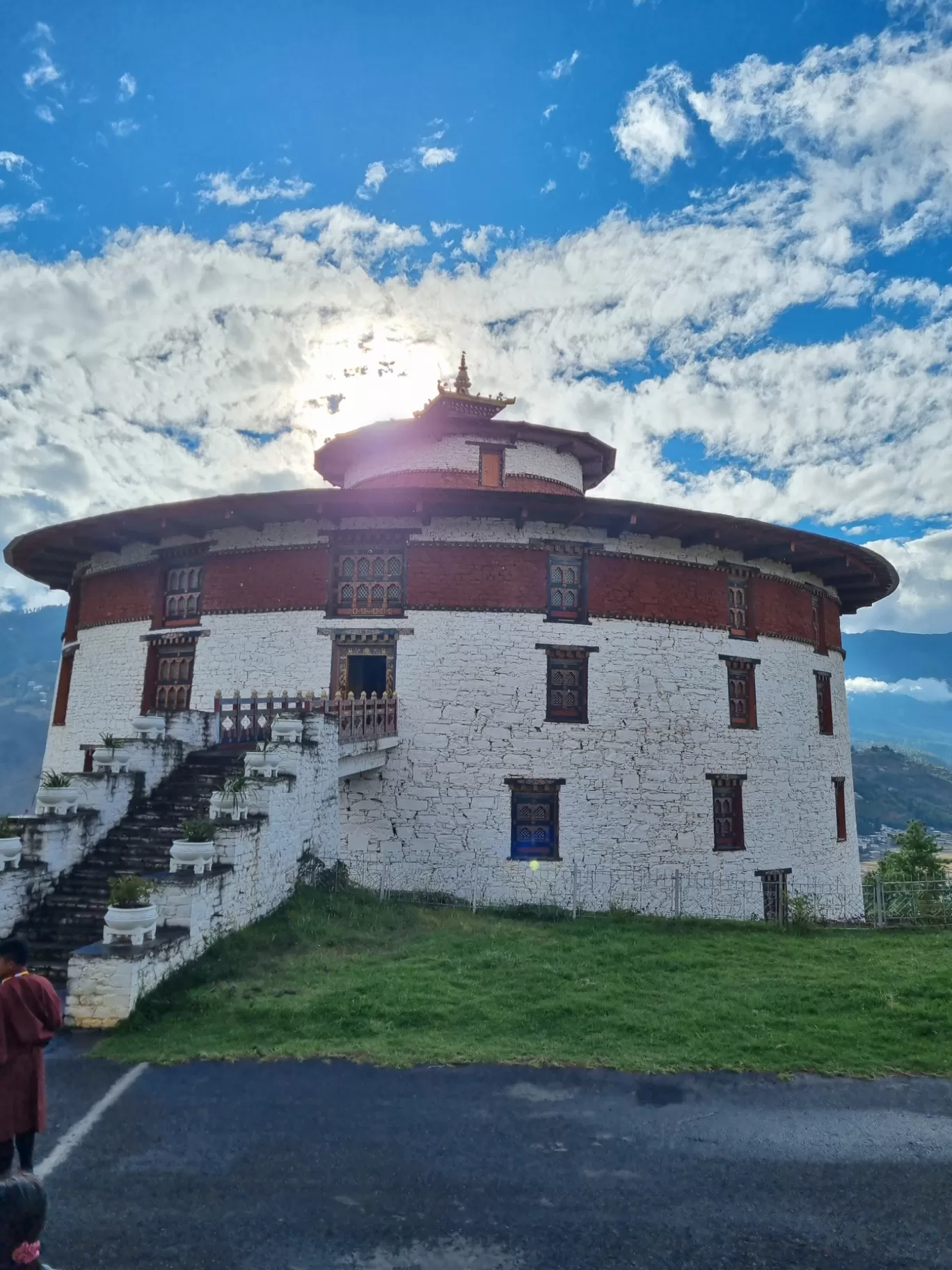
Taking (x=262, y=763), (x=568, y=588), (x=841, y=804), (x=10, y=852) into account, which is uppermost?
(x=568, y=588)

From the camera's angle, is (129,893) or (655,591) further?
(655,591)

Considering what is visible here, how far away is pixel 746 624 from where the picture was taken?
66.5ft

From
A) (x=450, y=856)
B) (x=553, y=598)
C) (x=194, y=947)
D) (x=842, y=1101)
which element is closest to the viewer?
(x=842, y=1101)

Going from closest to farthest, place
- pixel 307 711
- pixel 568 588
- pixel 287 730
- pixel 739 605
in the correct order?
pixel 287 730, pixel 307 711, pixel 568 588, pixel 739 605

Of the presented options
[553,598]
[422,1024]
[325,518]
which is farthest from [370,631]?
[422,1024]

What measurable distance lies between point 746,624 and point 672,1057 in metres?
14.2

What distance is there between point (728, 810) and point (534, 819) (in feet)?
17.4

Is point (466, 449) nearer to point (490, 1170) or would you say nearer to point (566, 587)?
point (566, 587)

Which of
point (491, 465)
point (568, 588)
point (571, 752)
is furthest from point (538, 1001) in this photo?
point (491, 465)

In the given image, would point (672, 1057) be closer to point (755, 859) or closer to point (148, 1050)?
point (148, 1050)

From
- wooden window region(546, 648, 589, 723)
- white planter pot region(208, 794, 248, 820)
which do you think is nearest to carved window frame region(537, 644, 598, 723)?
wooden window region(546, 648, 589, 723)

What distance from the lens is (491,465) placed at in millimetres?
22547

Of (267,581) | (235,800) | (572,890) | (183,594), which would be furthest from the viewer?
(183,594)

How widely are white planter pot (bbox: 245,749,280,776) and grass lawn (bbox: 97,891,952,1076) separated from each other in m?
2.33
